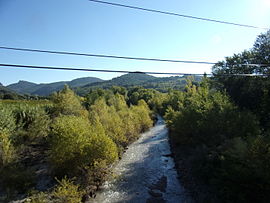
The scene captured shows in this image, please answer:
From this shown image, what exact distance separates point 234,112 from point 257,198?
647 cm

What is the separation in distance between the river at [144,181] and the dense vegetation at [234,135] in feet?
5.26

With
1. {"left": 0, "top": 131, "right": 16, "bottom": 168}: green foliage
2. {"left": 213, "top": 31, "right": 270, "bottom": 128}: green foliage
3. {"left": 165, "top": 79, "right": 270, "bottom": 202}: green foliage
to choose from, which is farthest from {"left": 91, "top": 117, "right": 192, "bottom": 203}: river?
{"left": 213, "top": 31, "right": 270, "bottom": 128}: green foliage

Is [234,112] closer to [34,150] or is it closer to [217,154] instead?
[217,154]

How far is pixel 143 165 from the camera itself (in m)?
14.9

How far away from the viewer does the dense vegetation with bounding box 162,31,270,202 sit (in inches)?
266

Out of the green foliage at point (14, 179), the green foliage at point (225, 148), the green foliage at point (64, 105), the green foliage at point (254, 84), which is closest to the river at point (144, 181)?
the green foliage at point (225, 148)

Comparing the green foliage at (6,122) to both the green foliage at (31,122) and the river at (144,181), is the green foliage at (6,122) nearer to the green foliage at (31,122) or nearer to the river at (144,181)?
the green foliage at (31,122)

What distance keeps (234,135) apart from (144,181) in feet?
22.5

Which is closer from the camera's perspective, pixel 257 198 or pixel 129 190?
pixel 257 198

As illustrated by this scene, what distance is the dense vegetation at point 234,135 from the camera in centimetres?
677

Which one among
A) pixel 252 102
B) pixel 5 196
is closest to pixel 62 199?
pixel 5 196

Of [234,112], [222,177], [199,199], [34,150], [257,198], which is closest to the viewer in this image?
[257,198]

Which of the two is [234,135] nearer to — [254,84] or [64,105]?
[254,84]

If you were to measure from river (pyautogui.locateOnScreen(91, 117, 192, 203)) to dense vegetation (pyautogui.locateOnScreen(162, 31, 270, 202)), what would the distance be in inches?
63.1
